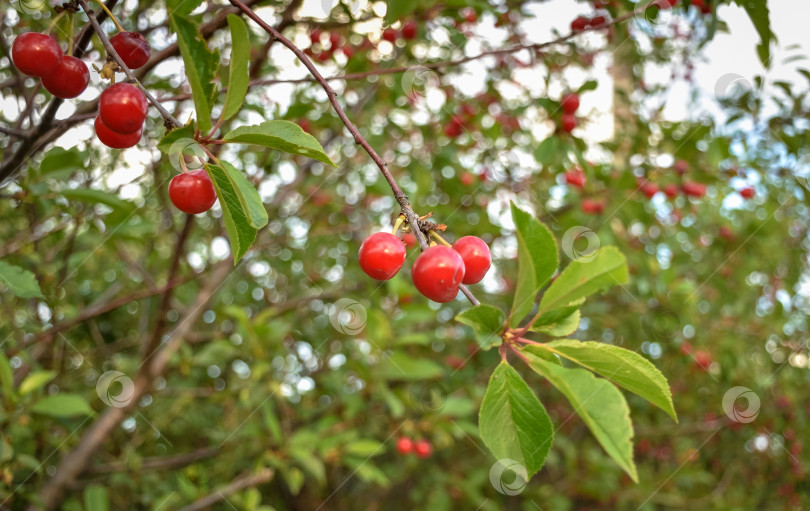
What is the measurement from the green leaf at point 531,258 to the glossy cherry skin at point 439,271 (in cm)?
11

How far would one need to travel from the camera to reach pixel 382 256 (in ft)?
2.66

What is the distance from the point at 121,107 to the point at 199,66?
0.14 meters

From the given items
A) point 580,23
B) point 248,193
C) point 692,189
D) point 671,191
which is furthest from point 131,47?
point 692,189

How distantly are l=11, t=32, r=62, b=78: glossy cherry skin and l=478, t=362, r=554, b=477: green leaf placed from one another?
2.66 ft

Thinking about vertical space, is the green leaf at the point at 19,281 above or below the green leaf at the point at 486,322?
below

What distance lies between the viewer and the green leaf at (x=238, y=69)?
737 mm

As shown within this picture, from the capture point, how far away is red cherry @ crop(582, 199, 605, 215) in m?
2.83

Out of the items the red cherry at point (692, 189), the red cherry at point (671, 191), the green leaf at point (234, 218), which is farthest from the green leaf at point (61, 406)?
the red cherry at point (692, 189)

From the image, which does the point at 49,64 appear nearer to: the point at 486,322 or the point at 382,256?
the point at 382,256

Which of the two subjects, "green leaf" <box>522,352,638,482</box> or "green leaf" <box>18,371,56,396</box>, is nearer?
"green leaf" <box>522,352,638,482</box>

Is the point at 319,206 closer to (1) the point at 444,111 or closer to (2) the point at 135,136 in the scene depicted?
(1) the point at 444,111

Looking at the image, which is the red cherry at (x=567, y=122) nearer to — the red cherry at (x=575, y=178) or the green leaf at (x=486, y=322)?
the red cherry at (x=575, y=178)

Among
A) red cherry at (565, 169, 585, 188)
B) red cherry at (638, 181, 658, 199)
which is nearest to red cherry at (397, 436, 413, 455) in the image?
red cherry at (565, 169, 585, 188)

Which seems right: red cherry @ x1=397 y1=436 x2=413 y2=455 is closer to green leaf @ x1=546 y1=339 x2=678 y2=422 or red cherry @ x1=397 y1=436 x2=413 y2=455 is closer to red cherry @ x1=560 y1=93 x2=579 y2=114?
red cherry @ x1=560 y1=93 x2=579 y2=114
